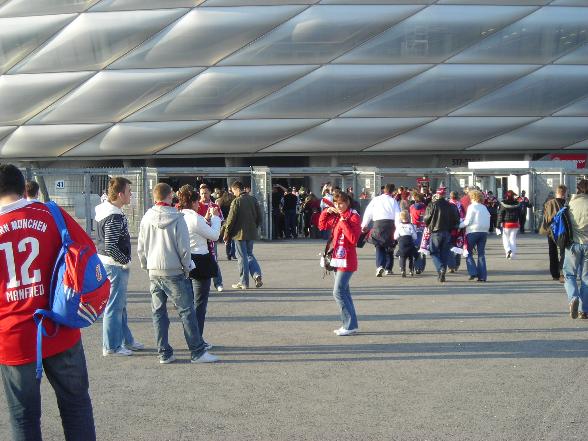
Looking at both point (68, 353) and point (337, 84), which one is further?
point (337, 84)

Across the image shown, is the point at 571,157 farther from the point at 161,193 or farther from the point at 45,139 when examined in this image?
the point at 161,193

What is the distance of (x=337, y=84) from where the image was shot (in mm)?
27078

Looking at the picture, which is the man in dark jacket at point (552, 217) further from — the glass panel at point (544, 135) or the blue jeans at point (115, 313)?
the glass panel at point (544, 135)

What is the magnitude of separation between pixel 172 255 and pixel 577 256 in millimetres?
4366

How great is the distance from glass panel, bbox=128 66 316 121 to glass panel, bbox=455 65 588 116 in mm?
6381

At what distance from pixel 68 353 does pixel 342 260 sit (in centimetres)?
437

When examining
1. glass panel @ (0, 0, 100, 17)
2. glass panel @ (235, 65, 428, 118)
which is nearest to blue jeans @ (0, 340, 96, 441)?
glass panel @ (235, 65, 428, 118)

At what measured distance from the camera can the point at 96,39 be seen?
2703 centimetres

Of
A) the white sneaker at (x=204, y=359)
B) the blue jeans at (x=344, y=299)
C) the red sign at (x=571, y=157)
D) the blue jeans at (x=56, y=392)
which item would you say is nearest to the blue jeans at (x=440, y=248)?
the blue jeans at (x=344, y=299)

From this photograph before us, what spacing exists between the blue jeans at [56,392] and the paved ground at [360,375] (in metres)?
1.16

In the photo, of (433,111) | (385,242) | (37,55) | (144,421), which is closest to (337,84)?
(433,111)

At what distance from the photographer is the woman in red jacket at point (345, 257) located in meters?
7.58

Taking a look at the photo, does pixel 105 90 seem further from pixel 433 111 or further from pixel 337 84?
pixel 433 111

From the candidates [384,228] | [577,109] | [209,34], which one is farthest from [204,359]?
[577,109]
